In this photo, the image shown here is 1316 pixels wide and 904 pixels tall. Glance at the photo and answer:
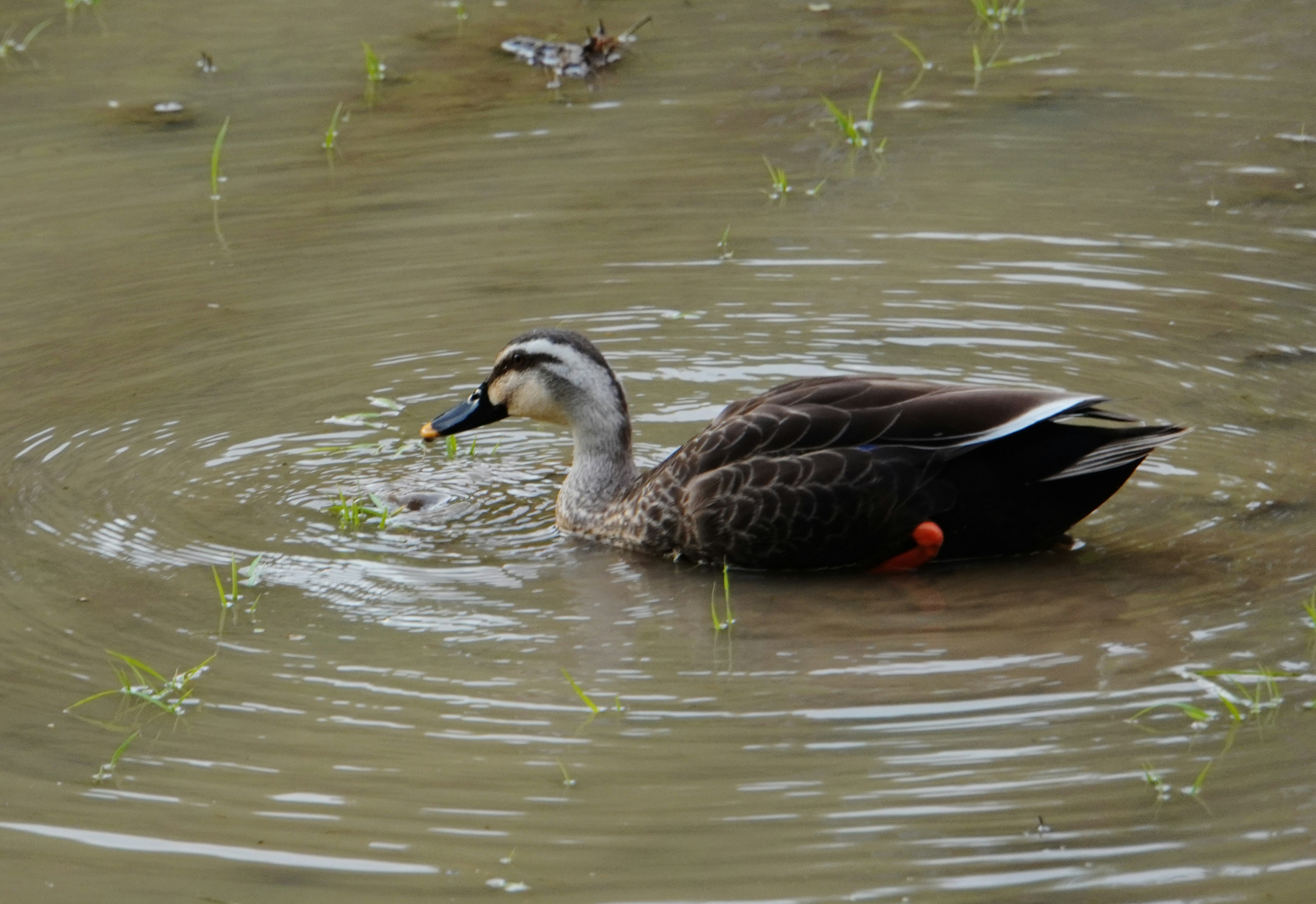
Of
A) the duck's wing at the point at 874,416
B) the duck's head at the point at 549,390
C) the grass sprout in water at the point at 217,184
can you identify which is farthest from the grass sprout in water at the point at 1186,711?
the grass sprout in water at the point at 217,184

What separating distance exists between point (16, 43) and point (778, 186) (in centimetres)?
695

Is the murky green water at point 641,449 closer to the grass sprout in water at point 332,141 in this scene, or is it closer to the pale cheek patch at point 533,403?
the grass sprout in water at point 332,141

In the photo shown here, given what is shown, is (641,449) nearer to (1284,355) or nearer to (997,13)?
(1284,355)

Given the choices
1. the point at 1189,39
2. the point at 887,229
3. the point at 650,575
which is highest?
the point at 1189,39

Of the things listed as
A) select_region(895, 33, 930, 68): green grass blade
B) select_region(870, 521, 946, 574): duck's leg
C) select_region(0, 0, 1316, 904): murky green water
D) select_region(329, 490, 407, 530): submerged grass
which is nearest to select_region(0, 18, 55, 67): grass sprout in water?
select_region(0, 0, 1316, 904): murky green water

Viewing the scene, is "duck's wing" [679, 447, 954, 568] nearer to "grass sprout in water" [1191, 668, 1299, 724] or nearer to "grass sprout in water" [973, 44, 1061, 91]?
"grass sprout in water" [1191, 668, 1299, 724]

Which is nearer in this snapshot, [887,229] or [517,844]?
[517,844]

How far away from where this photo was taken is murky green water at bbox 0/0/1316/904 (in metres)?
4.17

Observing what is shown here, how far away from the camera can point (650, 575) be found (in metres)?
6.17

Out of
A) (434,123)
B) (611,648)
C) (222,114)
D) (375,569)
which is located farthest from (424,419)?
(222,114)

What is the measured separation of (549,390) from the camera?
6.71 metres

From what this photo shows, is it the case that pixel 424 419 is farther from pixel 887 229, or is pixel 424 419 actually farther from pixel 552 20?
pixel 552 20

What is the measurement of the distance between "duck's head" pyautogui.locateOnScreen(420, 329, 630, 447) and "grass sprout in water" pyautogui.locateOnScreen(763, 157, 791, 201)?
124 inches

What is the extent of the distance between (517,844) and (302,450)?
331 centimetres
